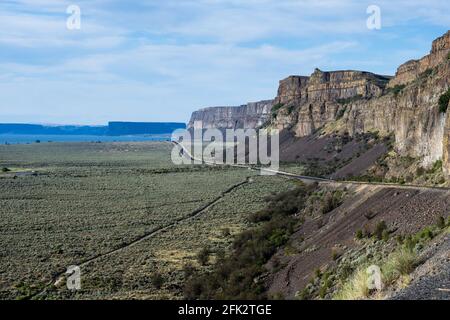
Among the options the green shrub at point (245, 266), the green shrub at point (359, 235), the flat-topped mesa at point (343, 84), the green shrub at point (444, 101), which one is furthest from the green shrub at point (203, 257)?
the flat-topped mesa at point (343, 84)

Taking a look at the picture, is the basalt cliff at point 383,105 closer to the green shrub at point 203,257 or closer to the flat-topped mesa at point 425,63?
the flat-topped mesa at point 425,63

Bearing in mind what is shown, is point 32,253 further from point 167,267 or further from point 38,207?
point 38,207

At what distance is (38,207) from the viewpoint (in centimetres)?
5038

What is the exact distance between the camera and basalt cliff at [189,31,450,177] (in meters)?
45.4

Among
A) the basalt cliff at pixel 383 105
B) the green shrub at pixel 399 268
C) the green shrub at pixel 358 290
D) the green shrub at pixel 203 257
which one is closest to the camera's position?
the green shrub at pixel 358 290

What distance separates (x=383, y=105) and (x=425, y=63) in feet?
30.8

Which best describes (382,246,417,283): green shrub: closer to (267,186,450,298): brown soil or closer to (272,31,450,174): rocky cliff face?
(267,186,450,298): brown soil

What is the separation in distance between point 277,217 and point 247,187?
29399mm

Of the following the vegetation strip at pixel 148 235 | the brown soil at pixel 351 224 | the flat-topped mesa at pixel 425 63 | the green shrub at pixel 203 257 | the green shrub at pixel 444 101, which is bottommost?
the vegetation strip at pixel 148 235

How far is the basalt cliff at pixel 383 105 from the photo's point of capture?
4541cm

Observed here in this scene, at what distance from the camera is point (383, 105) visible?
8119 centimetres

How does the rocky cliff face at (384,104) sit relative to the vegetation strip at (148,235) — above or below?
above

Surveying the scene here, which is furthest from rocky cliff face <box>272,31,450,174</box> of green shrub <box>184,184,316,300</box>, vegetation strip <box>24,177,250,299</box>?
vegetation strip <box>24,177,250,299</box>
